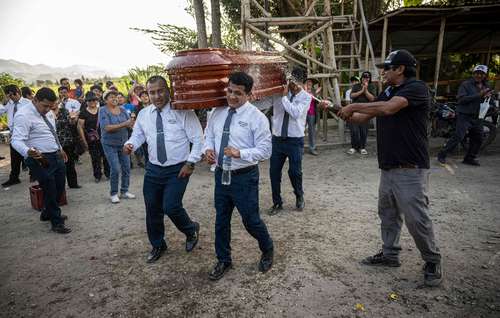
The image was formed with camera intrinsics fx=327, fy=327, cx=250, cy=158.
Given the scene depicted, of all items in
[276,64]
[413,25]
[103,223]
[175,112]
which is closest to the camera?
[175,112]

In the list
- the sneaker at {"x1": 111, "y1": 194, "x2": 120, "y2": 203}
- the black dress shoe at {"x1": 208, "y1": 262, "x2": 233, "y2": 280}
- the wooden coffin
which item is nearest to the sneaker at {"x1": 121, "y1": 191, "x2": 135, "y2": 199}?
the sneaker at {"x1": 111, "y1": 194, "x2": 120, "y2": 203}

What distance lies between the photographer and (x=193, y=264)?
3.55m

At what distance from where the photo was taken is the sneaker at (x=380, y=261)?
327 cm

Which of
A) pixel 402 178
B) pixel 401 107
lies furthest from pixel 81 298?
pixel 401 107

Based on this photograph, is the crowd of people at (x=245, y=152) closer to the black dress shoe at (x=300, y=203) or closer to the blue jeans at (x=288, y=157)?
the blue jeans at (x=288, y=157)

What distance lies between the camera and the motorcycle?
289 inches

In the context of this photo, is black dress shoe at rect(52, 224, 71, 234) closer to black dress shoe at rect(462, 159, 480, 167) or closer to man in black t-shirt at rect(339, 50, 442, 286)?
man in black t-shirt at rect(339, 50, 442, 286)

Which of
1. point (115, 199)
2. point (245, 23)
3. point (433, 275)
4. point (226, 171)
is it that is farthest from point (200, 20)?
point (433, 275)

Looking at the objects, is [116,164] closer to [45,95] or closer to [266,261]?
[45,95]

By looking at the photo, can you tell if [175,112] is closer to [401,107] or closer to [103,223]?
[401,107]

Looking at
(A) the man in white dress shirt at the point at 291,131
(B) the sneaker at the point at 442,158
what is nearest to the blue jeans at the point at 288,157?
(A) the man in white dress shirt at the point at 291,131

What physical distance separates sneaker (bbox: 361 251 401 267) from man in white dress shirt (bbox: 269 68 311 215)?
1.70m

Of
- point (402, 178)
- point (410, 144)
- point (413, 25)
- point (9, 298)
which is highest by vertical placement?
point (413, 25)

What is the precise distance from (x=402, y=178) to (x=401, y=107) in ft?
2.05
